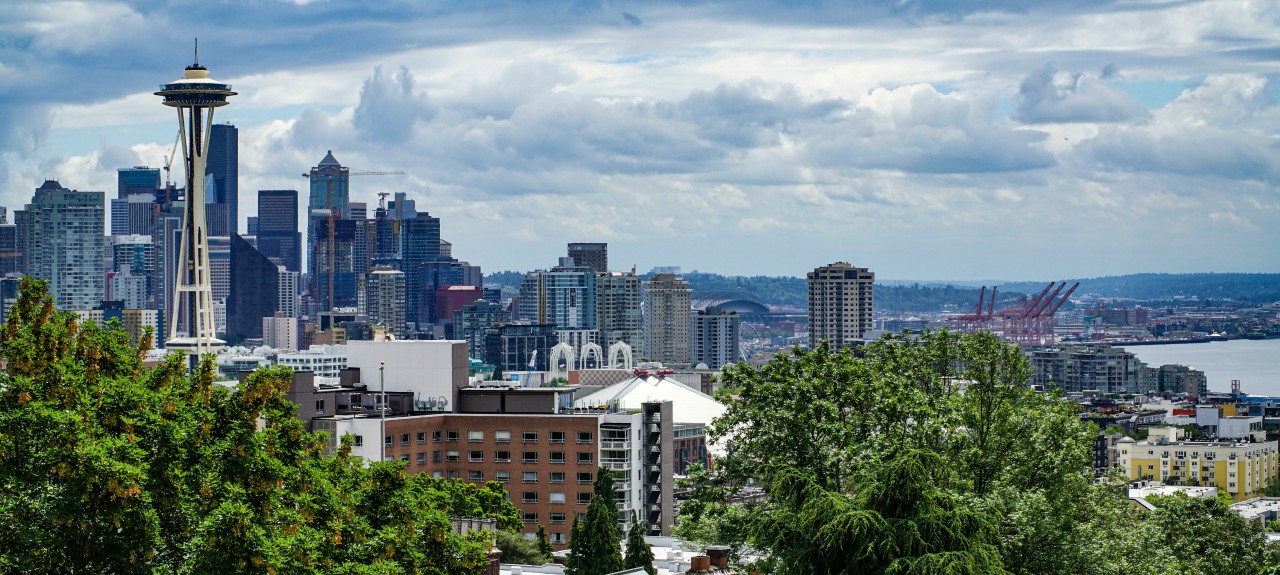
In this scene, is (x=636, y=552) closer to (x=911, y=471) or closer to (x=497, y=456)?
(x=497, y=456)

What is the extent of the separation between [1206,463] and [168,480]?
139531 mm

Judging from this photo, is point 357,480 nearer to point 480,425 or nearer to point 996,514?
point 996,514

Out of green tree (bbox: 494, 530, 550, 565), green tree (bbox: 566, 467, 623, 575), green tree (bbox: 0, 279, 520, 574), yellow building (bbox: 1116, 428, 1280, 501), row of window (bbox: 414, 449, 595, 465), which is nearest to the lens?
green tree (bbox: 0, 279, 520, 574)

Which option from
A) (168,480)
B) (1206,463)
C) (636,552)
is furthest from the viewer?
(1206,463)

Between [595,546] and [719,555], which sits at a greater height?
[719,555]

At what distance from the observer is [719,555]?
1496 inches

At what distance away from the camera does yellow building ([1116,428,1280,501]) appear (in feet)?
494

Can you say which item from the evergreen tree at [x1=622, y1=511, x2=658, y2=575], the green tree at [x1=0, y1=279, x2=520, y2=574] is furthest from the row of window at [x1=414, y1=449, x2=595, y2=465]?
the green tree at [x1=0, y1=279, x2=520, y2=574]

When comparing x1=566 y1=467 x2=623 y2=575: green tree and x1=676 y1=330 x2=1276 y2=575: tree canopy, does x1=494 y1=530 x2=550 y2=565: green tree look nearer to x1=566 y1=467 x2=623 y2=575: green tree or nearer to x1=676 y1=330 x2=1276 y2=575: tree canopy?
x1=566 y1=467 x2=623 y2=575: green tree

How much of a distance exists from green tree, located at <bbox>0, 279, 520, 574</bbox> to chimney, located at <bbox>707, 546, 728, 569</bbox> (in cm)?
1165

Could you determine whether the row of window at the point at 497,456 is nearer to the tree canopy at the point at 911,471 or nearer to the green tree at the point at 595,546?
the green tree at the point at 595,546

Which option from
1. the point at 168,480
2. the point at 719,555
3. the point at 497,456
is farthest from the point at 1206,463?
the point at 168,480

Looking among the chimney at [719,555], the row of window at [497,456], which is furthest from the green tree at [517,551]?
the chimney at [719,555]

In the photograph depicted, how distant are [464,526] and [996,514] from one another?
2034 centimetres
